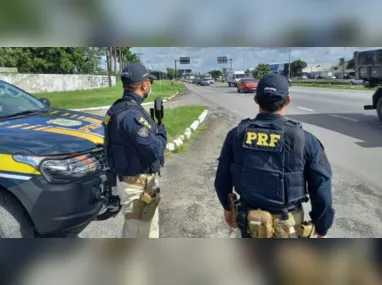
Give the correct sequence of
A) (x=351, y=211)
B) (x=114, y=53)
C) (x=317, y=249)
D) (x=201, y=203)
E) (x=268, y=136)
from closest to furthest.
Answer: (x=268, y=136), (x=317, y=249), (x=114, y=53), (x=351, y=211), (x=201, y=203)

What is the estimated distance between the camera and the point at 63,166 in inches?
103

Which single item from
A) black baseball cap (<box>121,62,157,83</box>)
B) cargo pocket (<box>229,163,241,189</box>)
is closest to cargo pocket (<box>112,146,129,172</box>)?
black baseball cap (<box>121,62,157,83</box>)

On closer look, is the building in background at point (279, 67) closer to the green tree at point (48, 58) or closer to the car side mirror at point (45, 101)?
the green tree at point (48, 58)

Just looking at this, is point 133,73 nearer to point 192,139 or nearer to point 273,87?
point 273,87

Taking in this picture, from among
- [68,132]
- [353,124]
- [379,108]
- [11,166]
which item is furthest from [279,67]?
[379,108]

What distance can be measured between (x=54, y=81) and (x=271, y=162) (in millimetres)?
Result: 2662

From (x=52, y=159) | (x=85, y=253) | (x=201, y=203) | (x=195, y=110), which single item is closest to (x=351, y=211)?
(x=201, y=203)

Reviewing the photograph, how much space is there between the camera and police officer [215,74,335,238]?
1777 mm

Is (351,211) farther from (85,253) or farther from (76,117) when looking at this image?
(76,117)

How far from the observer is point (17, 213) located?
8.16ft

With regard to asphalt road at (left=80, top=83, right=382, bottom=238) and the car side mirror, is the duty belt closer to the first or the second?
asphalt road at (left=80, top=83, right=382, bottom=238)

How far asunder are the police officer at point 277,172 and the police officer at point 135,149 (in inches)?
26.7

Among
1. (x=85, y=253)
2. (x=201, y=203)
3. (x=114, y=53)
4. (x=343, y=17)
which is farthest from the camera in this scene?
→ (x=201, y=203)

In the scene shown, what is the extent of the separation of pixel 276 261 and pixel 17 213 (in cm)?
186
